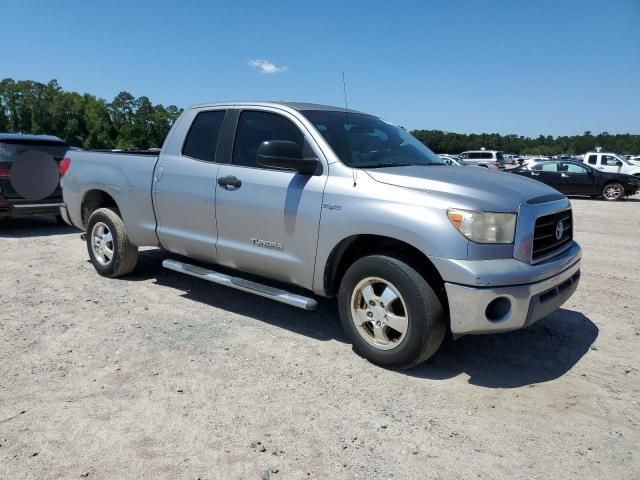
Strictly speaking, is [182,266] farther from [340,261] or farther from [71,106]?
[71,106]

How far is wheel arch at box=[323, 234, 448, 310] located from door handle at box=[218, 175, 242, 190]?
1.15 metres

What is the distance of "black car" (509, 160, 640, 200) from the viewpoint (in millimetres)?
19047

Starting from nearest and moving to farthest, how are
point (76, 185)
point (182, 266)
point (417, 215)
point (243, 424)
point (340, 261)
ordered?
point (243, 424), point (417, 215), point (340, 261), point (182, 266), point (76, 185)

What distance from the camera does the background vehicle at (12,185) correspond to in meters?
8.70

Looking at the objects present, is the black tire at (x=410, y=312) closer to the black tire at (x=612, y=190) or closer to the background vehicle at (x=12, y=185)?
the background vehicle at (x=12, y=185)

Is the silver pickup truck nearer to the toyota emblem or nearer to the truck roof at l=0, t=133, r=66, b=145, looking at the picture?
the toyota emblem

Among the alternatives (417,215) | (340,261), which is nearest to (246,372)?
(340,261)

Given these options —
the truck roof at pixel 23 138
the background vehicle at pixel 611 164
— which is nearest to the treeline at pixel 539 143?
the background vehicle at pixel 611 164

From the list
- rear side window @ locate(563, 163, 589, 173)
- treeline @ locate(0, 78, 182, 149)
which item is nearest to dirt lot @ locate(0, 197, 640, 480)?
rear side window @ locate(563, 163, 589, 173)

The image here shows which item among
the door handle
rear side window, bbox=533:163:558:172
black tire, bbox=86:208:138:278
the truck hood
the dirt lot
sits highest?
rear side window, bbox=533:163:558:172

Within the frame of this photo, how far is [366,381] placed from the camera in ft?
11.6

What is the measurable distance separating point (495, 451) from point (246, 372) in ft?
5.75

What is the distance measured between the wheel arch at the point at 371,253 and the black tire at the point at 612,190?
18831 mm

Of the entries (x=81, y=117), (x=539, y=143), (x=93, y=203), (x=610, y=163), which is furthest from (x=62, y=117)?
(x=539, y=143)
